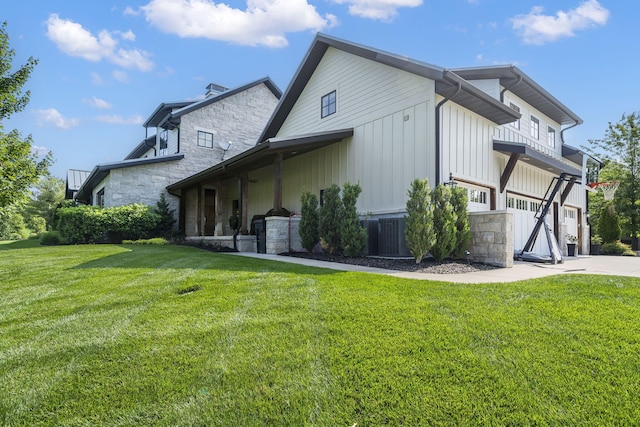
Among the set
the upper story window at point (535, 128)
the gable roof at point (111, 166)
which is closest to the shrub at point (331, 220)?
the upper story window at point (535, 128)

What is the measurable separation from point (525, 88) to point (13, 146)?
49.1 ft

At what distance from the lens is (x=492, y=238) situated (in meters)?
7.12

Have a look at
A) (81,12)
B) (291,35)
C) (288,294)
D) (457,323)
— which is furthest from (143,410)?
(291,35)

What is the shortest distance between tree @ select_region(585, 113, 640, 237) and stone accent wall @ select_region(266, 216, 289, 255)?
17993 millimetres

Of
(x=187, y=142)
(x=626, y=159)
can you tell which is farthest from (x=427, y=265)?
(x=626, y=159)

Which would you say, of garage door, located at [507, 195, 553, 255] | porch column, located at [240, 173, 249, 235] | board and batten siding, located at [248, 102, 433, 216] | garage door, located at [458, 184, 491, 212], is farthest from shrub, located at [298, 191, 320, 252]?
garage door, located at [507, 195, 553, 255]

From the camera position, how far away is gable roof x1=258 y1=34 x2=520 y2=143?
24.8ft

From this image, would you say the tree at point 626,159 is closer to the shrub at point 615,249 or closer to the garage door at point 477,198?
the shrub at point 615,249

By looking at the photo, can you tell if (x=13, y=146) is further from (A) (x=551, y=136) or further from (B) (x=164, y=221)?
(A) (x=551, y=136)

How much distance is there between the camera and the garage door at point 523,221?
10.2 meters

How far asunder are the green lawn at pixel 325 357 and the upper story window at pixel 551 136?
36.9 ft

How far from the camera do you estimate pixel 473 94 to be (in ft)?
26.1

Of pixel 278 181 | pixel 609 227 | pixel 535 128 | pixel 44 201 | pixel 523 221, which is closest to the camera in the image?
pixel 278 181

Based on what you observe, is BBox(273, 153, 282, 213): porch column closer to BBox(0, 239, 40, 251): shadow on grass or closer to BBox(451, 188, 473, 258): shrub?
BBox(451, 188, 473, 258): shrub
